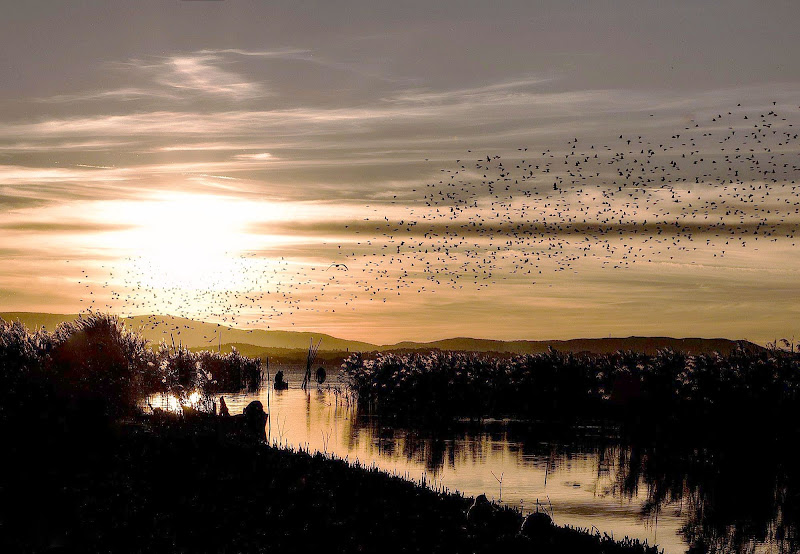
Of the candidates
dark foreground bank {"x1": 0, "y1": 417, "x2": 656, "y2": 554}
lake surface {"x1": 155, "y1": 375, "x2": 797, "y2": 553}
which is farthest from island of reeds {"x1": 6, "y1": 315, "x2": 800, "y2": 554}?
lake surface {"x1": 155, "y1": 375, "x2": 797, "y2": 553}

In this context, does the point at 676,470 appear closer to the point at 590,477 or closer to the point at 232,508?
the point at 590,477

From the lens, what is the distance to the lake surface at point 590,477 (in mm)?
18969

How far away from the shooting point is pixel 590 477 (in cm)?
2577

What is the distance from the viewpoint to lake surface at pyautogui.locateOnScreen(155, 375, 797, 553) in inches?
747

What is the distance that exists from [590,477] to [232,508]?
1267cm

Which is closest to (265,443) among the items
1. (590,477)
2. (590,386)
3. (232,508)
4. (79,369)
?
(79,369)

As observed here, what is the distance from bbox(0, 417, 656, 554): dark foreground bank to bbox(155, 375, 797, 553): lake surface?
3356 mm

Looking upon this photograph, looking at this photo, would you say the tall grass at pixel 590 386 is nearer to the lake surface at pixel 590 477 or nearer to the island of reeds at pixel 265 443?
the island of reeds at pixel 265 443

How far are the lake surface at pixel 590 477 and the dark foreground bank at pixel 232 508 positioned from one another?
3.36 m

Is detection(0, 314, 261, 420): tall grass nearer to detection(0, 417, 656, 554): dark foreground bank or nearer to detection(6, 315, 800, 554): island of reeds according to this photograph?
detection(6, 315, 800, 554): island of reeds

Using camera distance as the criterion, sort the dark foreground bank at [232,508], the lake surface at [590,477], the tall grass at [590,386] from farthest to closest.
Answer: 1. the tall grass at [590,386]
2. the lake surface at [590,477]
3. the dark foreground bank at [232,508]

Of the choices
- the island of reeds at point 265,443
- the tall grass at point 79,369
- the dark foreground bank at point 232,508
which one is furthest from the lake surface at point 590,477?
the tall grass at point 79,369

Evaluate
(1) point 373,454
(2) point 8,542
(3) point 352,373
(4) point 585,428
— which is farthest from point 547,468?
(3) point 352,373

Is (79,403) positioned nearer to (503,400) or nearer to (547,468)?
(547,468)
